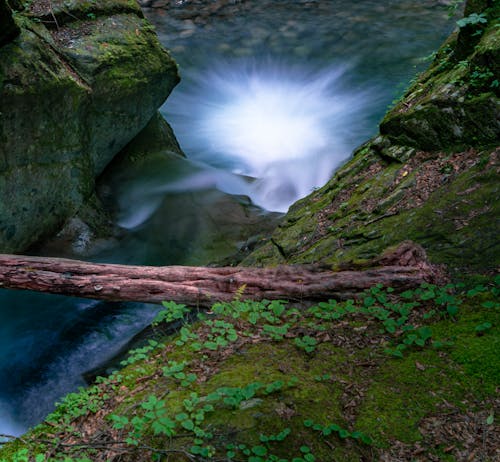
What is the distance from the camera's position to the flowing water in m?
6.35

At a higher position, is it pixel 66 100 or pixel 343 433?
pixel 66 100

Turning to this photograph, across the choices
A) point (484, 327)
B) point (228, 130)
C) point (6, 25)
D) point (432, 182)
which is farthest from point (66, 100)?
point (484, 327)

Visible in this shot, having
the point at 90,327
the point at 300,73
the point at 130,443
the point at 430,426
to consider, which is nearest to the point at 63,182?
the point at 90,327

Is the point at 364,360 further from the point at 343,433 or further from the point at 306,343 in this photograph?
the point at 343,433

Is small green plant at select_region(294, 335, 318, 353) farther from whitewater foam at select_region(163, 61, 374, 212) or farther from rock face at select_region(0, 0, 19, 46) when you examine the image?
whitewater foam at select_region(163, 61, 374, 212)

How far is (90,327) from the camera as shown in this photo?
6.60 metres

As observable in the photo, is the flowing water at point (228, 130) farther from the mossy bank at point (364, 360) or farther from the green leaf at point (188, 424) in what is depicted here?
the green leaf at point (188, 424)

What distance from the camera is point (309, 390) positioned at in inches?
119

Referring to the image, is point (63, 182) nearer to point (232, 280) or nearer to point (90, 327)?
point (90, 327)

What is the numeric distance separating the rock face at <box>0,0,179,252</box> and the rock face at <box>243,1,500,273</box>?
3335mm

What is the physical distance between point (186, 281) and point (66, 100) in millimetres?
3984

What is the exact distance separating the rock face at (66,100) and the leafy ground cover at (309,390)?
406cm

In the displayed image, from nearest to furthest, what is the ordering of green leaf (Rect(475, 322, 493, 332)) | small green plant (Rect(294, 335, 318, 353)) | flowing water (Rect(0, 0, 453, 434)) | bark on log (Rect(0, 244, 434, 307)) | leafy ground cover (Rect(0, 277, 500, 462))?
leafy ground cover (Rect(0, 277, 500, 462))
green leaf (Rect(475, 322, 493, 332))
small green plant (Rect(294, 335, 318, 353))
bark on log (Rect(0, 244, 434, 307))
flowing water (Rect(0, 0, 453, 434))

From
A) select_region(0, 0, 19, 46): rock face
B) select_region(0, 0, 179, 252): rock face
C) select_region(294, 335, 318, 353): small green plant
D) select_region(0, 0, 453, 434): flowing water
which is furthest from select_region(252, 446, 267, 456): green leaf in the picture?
select_region(0, 0, 19, 46): rock face
